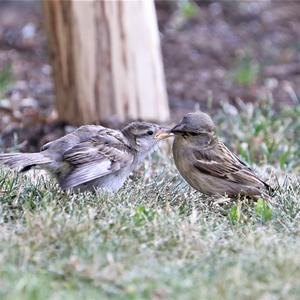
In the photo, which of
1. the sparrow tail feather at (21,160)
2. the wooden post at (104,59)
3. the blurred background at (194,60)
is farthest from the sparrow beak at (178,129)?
the wooden post at (104,59)

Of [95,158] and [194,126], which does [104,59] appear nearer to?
[194,126]

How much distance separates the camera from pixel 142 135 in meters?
7.11

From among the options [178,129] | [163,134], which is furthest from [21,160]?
[178,129]

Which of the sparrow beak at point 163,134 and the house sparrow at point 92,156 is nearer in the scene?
the house sparrow at point 92,156

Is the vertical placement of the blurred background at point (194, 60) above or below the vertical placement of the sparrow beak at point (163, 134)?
above

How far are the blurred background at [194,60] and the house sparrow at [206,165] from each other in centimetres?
310

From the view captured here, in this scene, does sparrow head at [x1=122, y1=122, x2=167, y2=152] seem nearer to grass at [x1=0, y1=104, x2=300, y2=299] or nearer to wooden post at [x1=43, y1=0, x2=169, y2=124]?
grass at [x1=0, y1=104, x2=300, y2=299]

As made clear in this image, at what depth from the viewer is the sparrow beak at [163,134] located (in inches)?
277

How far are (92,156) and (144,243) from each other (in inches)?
55.7

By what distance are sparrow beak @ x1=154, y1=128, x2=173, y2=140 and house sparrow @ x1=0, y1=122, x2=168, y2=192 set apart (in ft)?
0.04

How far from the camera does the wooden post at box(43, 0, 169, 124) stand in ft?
32.8

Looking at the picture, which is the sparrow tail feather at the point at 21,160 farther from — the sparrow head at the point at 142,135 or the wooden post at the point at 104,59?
the wooden post at the point at 104,59

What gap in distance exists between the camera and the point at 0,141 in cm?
920

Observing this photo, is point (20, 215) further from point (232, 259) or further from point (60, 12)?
point (60, 12)
